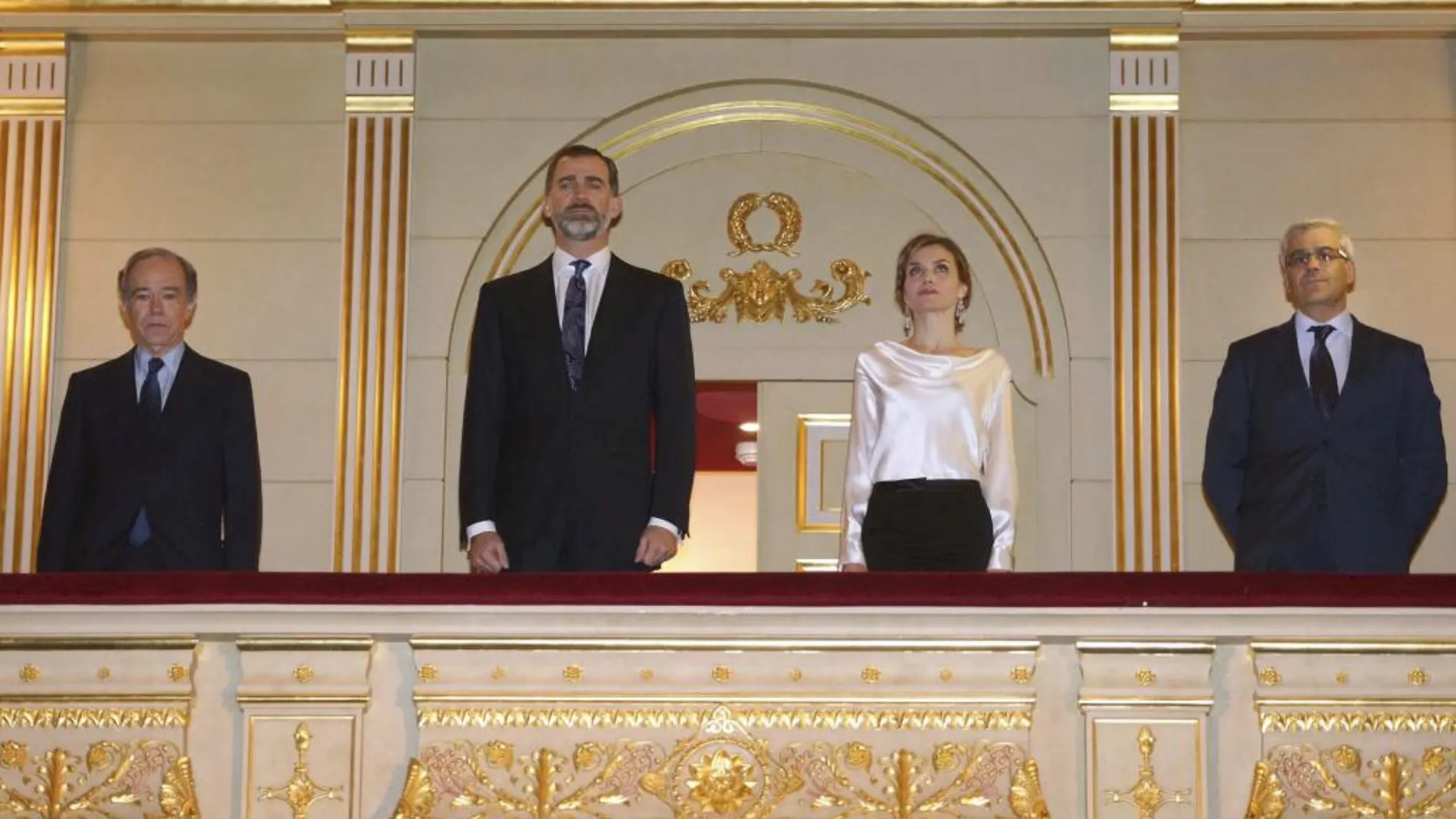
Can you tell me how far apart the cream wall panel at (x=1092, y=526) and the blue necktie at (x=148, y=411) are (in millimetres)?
3564

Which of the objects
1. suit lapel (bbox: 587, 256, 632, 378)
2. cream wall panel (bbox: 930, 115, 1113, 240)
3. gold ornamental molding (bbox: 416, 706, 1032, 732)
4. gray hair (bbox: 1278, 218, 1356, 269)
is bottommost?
gold ornamental molding (bbox: 416, 706, 1032, 732)

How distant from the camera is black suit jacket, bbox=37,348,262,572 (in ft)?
15.9

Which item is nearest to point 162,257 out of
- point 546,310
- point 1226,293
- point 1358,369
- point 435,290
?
point 546,310

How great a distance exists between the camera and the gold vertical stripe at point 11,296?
737 cm

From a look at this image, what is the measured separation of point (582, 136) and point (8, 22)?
2.19 m

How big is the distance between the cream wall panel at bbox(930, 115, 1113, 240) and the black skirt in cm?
293

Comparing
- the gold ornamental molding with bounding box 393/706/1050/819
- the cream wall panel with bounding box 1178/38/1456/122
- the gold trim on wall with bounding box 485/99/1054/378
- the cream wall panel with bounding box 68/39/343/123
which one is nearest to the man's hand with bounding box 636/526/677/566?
the gold ornamental molding with bounding box 393/706/1050/819

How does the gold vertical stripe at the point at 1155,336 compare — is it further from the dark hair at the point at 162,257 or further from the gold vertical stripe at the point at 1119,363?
the dark hair at the point at 162,257

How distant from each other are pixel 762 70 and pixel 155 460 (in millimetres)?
3445

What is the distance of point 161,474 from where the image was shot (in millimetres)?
4852

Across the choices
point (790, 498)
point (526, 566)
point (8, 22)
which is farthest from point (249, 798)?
point (8, 22)

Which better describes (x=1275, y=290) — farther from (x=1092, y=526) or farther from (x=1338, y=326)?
(x=1338, y=326)

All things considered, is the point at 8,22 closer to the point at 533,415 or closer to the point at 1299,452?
the point at 533,415

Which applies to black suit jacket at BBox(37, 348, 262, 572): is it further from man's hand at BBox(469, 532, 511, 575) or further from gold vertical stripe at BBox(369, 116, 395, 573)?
gold vertical stripe at BBox(369, 116, 395, 573)
